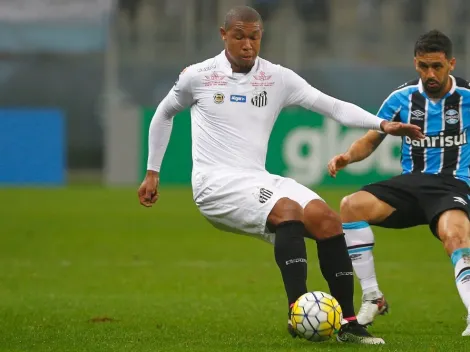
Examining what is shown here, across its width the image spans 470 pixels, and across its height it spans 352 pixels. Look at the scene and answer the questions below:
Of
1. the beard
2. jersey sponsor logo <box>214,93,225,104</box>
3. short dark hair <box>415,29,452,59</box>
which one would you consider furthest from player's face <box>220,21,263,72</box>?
the beard

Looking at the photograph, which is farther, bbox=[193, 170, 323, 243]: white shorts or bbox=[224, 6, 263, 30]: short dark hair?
bbox=[224, 6, 263, 30]: short dark hair

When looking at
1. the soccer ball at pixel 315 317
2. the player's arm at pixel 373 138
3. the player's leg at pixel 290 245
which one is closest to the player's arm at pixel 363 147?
the player's arm at pixel 373 138

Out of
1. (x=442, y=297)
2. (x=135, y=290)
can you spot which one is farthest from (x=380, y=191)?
(x=135, y=290)

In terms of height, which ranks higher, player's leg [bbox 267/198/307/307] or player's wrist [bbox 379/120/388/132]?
player's wrist [bbox 379/120/388/132]

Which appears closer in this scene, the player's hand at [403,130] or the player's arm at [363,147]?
the player's hand at [403,130]

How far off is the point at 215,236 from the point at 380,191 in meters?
8.48

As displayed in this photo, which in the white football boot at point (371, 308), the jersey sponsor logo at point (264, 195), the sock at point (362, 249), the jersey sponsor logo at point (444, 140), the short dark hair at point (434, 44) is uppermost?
the short dark hair at point (434, 44)

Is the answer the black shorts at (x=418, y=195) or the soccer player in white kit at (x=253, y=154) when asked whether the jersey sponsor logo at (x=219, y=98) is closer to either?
the soccer player in white kit at (x=253, y=154)

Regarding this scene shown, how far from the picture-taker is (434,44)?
732 centimetres

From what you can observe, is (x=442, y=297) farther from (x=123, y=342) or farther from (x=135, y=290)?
(x=123, y=342)

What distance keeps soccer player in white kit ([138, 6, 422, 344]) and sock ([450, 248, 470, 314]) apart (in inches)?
30.8

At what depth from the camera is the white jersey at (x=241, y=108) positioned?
22.5 feet

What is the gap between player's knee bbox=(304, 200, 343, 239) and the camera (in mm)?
6551

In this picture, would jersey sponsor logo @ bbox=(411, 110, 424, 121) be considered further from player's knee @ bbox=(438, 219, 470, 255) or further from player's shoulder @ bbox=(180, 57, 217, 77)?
player's shoulder @ bbox=(180, 57, 217, 77)
